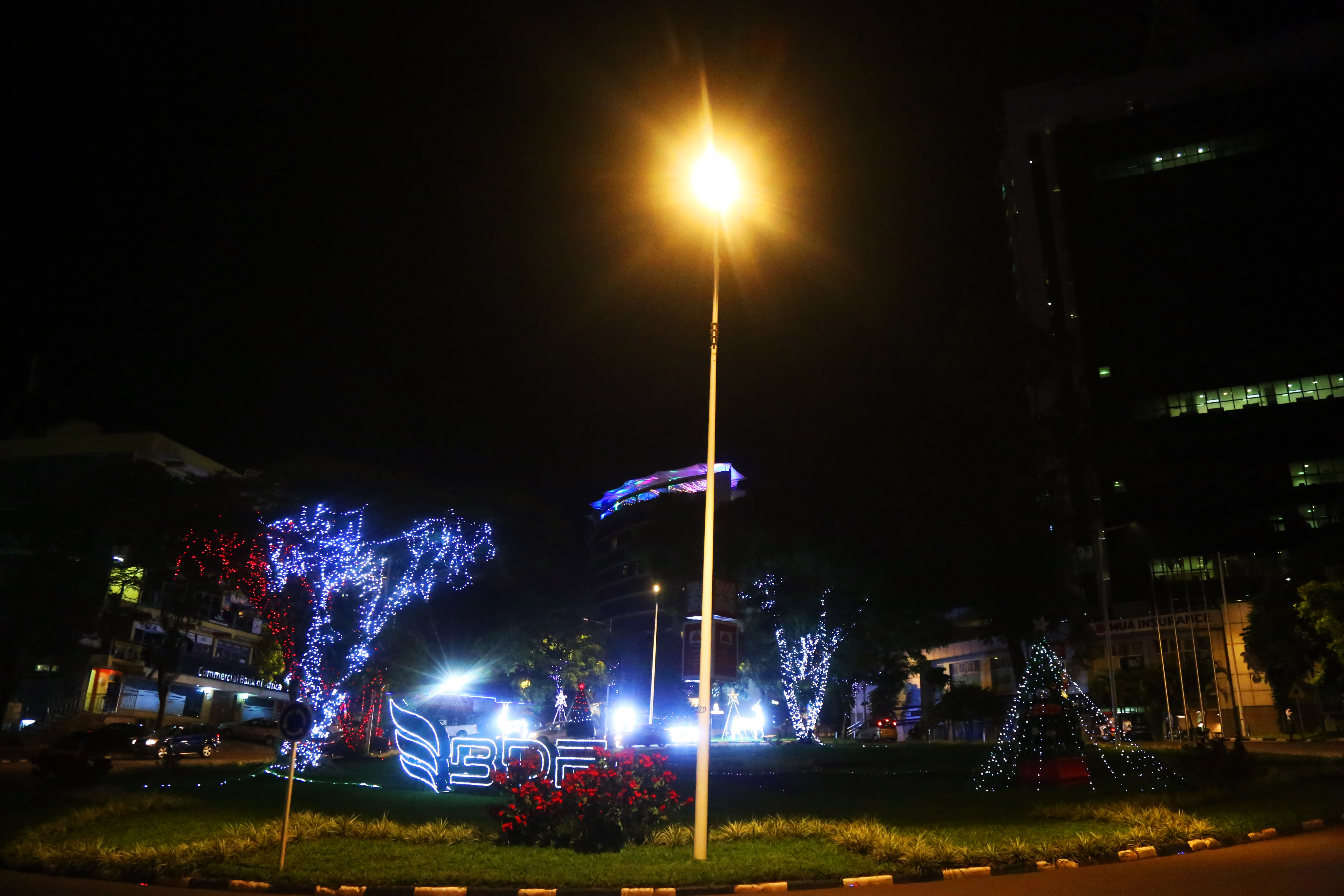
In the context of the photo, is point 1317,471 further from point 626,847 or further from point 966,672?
point 626,847

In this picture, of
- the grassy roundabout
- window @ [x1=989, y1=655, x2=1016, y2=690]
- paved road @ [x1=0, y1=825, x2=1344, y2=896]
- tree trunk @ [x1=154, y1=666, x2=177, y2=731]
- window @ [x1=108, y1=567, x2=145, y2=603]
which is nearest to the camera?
paved road @ [x1=0, y1=825, x2=1344, y2=896]

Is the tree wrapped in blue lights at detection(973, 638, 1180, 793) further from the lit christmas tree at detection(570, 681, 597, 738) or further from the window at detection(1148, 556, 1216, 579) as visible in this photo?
the window at detection(1148, 556, 1216, 579)

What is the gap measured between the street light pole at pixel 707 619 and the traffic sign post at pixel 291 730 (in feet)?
16.8

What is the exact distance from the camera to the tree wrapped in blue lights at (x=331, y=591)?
2834 centimetres

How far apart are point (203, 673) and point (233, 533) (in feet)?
149

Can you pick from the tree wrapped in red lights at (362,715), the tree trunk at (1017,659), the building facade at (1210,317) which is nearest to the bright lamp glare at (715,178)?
the tree trunk at (1017,659)

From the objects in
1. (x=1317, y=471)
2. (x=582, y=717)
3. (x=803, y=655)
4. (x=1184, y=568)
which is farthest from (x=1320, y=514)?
(x=582, y=717)

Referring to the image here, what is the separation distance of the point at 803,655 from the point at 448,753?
2621cm

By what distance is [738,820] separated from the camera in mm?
16281

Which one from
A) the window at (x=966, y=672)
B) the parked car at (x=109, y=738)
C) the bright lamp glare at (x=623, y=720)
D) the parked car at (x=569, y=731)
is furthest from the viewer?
the window at (x=966, y=672)

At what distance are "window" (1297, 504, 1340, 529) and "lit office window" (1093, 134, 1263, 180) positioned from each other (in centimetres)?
3067

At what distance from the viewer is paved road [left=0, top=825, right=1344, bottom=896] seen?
9.93m

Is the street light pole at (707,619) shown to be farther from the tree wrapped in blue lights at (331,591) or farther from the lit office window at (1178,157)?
the lit office window at (1178,157)

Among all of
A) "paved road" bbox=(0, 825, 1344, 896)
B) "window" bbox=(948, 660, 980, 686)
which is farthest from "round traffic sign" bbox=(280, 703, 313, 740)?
"window" bbox=(948, 660, 980, 686)
